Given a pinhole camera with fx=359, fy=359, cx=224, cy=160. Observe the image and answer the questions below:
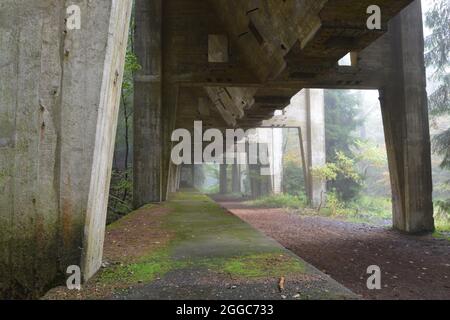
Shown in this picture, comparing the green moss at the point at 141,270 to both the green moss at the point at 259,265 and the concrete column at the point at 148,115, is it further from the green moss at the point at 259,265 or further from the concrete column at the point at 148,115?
the concrete column at the point at 148,115

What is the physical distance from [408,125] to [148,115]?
7.72 metres

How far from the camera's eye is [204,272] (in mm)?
2877

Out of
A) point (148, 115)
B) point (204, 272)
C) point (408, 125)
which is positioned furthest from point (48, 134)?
point (408, 125)

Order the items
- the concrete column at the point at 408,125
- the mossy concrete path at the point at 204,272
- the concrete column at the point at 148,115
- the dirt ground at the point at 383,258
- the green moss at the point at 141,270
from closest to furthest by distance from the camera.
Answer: the mossy concrete path at the point at 204,272 < the green moss at the point at 141,270 < the dirt ground at the point at 383,258 < the concrete column at the point at 408,125 < the concrete column at the point at 148,115

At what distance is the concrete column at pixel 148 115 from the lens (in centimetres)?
1072

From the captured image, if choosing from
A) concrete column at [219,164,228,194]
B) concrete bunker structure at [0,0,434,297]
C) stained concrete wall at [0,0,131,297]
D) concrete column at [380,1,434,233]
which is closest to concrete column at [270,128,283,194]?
concrete bunker structure at [0,0,434,297]

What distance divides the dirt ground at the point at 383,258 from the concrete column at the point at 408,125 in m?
0.80

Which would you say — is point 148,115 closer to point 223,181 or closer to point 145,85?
point 145,85

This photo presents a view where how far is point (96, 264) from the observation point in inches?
113

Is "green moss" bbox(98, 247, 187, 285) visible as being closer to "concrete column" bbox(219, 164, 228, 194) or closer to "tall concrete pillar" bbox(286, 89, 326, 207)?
"tall concrete pillar" bbox(286, 89, 326, 207)

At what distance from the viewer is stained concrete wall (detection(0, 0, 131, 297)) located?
2.53 meters

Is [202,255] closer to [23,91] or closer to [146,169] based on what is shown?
[23,91]

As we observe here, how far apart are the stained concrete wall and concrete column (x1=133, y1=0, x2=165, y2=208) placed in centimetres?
820

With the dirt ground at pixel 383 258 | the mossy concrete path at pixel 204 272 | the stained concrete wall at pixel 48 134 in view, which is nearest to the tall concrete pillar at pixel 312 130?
the dirt ground at pixel 383 258
